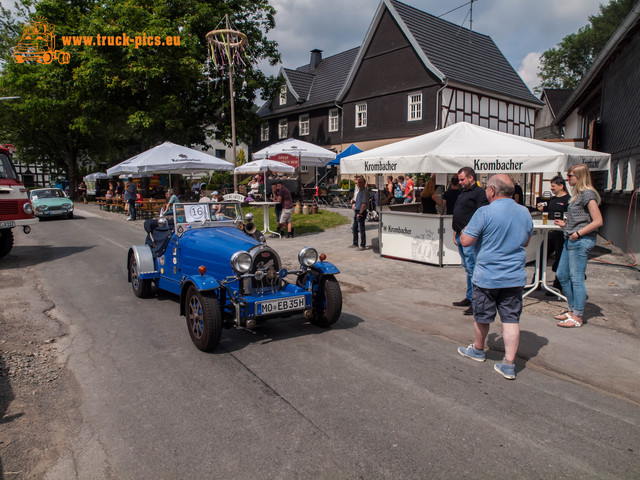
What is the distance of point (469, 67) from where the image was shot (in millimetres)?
27688

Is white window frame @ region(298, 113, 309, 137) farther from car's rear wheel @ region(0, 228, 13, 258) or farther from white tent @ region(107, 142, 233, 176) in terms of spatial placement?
car's rear wheel @ region(0, 228, 13, 258)

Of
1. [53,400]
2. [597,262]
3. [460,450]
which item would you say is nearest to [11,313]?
[53,400]

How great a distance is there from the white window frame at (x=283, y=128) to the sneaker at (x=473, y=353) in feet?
111

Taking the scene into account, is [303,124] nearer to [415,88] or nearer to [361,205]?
[415,88]

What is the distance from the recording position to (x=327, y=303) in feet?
18.3

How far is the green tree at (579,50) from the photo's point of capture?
52.1m

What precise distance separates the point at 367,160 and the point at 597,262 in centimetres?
547

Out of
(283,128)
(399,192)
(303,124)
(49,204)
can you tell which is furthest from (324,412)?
(283,128)

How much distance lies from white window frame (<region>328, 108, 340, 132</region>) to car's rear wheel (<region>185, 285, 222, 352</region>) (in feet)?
94.3

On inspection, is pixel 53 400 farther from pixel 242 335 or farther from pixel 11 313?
pixel 11 313

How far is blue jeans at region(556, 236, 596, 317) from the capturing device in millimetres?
5652

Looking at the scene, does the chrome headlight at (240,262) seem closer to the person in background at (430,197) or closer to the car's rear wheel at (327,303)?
the car's rear wheel at (327,303)

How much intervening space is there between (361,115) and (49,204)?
1898cm

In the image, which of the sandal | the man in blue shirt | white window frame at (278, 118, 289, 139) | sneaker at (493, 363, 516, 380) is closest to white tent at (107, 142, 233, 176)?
the sandal
